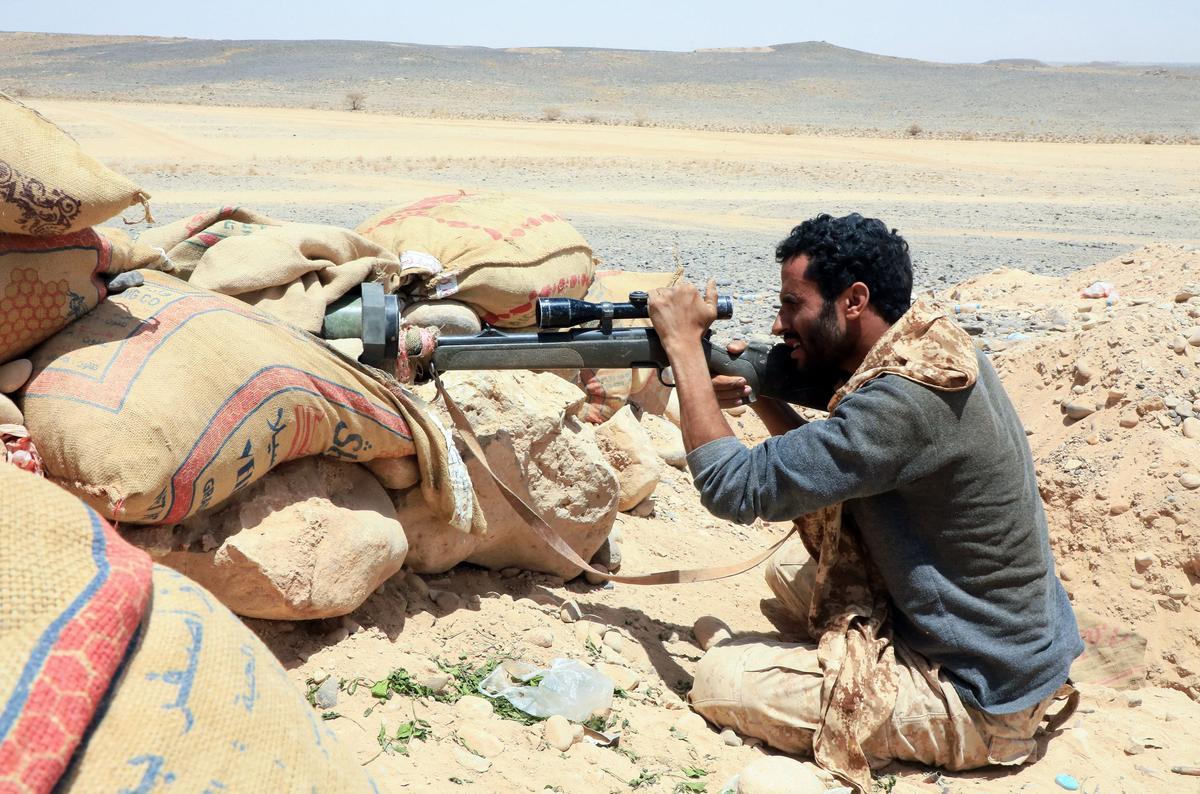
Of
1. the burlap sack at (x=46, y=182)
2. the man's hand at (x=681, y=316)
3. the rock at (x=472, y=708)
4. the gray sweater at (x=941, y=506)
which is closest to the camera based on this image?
the burlap sack at (x=46, y=182)

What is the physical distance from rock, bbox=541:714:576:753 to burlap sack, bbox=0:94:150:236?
1.71 metres

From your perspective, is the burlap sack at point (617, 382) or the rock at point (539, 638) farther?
the burlap sack at point (617, 382)

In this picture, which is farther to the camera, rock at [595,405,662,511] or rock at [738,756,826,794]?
rock at [595,405,662,511]

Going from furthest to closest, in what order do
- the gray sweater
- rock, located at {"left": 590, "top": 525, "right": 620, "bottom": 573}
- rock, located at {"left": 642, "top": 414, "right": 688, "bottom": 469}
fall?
rock, located at {"left": 642, "top": 414, "right": 688, "bottom": 469} < rock, located at {"left": 590, "top": 525, "right": 620, "bottom": 573} < the gray sweater

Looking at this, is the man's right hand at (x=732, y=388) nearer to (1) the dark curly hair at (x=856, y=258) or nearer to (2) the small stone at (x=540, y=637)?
(1) the dark curly hair at (x=856, y=258)

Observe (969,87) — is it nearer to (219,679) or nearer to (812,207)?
(812,207)

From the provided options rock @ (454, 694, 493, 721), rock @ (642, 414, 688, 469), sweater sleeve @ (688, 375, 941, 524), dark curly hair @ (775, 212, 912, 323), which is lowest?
rock @ (642, 414, 688, 469)

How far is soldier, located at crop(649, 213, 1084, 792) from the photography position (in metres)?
2.84

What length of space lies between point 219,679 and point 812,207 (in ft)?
46.1

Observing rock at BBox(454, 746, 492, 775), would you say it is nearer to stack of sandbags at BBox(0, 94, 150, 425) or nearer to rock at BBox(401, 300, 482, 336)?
stack of sandbags at BBox(0, 94, 150, 425)

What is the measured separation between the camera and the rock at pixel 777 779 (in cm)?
280

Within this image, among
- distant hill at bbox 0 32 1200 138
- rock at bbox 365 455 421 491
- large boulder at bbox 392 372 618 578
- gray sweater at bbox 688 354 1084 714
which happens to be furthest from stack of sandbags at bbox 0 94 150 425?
distant hill at bbox 0 32 1200 138

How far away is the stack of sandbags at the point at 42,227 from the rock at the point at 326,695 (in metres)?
0.99

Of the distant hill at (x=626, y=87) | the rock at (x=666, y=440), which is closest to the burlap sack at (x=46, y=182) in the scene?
the rock at (x=666, y=440)
